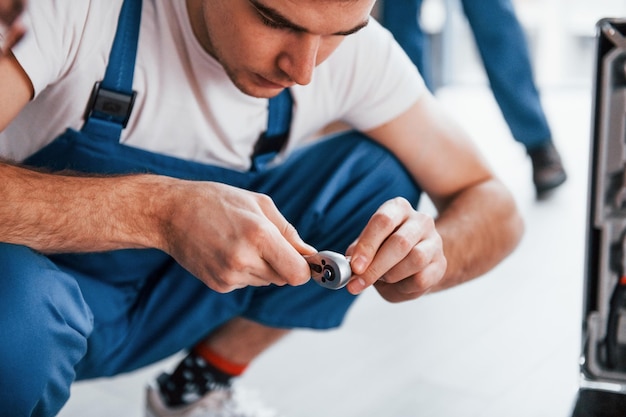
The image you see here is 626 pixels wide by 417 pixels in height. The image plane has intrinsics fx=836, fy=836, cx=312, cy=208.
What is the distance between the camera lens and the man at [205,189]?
0.98 meters

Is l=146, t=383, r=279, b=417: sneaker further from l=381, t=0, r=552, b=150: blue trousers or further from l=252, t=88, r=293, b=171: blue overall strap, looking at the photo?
l=381, t=0, r=552, b=150: blue trousers

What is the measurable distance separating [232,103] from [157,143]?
0.40 ft

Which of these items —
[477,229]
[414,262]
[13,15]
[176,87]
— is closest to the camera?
[13,15]

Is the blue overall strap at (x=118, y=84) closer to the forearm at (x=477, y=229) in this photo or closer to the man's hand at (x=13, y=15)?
the forearm at (x=477, y=229)

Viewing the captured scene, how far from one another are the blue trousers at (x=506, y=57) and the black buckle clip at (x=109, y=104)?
1725 millimetres

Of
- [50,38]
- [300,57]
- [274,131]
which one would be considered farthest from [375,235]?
[50,38]

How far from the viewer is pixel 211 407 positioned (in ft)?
4.73

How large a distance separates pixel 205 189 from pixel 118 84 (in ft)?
0.74

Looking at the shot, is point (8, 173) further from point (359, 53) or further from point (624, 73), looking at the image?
point (624, 73)

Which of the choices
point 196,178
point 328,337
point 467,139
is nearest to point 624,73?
point 467,139

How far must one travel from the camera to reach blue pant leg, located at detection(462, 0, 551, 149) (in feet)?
8.63

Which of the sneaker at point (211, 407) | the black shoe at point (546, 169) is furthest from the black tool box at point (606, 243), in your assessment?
the black shoe at point (546, 169)

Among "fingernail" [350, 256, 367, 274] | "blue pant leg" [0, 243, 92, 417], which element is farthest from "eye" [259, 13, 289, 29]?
"blue pant leg" [0, 243, 92, 417]

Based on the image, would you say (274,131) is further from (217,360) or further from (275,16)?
(217,360)
